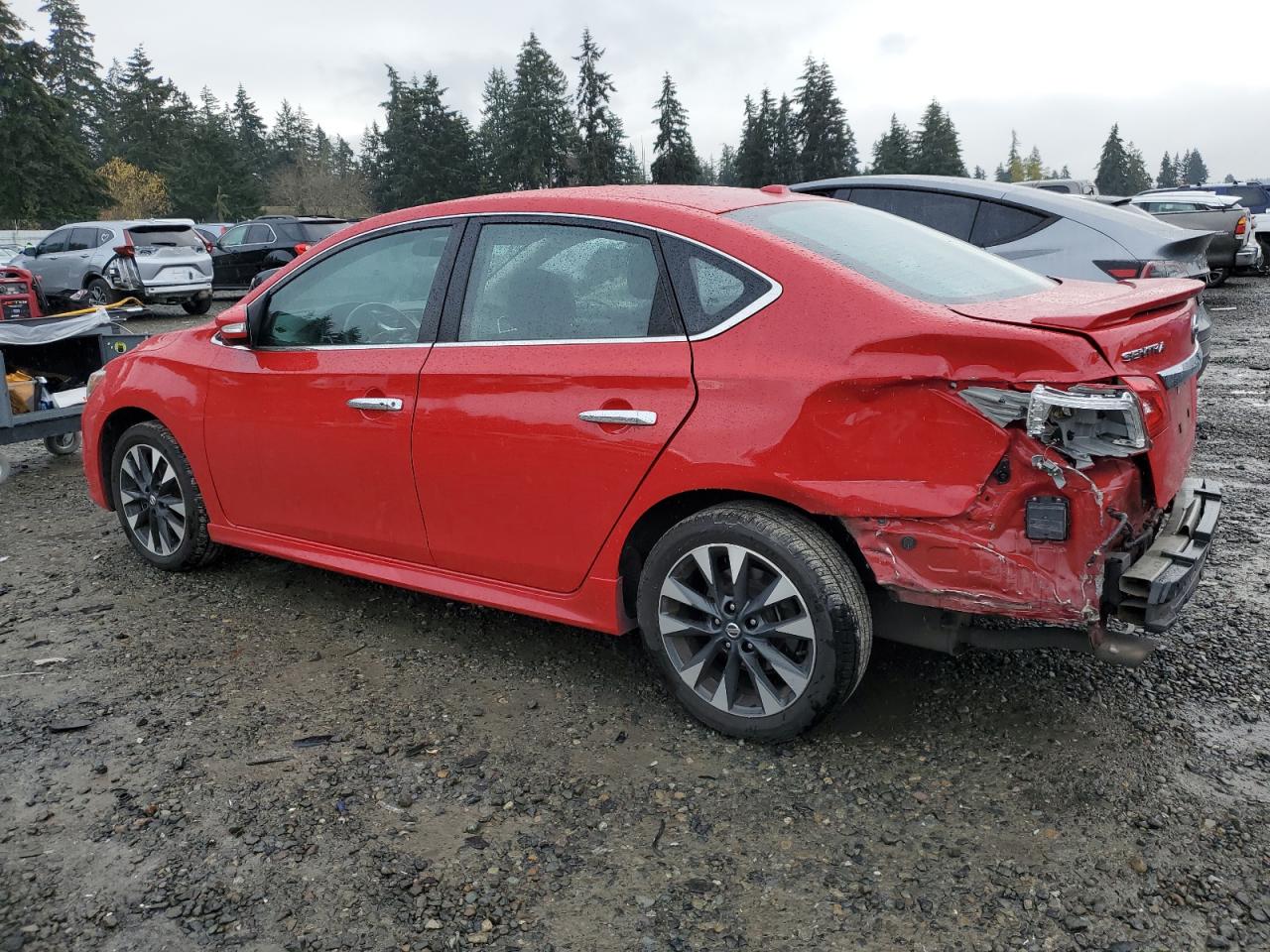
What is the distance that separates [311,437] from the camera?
3.97 metres

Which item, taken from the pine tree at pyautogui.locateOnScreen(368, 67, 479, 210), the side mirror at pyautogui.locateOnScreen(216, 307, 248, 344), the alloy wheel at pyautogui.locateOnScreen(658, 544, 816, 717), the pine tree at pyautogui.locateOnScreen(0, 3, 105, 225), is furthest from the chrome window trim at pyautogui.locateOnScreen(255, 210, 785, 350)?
the pine tree at pyautogui.locateOnScreen(368, 67, 479, 210)

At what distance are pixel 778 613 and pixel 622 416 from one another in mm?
763

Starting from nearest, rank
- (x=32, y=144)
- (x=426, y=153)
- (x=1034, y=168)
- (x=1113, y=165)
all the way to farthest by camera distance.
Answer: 1. (x=32, y=144)
2. (x=426, y=153)
3. (x=1113, y=165)
4. (x=1034, y=168)

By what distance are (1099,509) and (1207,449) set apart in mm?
4633

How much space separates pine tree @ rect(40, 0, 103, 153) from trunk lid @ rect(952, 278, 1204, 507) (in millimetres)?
88139

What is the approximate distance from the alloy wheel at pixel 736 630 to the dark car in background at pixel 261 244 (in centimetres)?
1701

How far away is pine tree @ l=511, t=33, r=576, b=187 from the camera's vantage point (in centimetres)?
7894

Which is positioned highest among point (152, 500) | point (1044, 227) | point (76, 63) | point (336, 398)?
point (76, 63)

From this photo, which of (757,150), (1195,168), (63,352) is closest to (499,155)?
(757,150)

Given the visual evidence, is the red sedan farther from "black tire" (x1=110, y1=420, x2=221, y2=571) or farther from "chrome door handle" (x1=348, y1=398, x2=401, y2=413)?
"black tire" (x1=110, y1=420, x2=221, y2=571)

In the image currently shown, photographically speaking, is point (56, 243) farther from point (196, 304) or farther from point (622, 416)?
point (622, 416)

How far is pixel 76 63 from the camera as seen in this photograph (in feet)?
261

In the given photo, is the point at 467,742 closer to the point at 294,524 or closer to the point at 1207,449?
the point at 294,524

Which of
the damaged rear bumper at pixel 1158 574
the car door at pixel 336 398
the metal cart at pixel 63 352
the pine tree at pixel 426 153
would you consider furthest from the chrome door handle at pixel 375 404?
the pine tree at pixel 426 153
